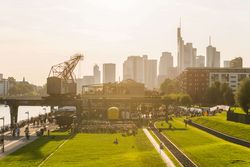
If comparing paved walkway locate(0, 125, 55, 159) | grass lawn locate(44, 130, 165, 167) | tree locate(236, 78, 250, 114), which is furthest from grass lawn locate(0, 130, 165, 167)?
tree locate(236, 78, 250, 114)

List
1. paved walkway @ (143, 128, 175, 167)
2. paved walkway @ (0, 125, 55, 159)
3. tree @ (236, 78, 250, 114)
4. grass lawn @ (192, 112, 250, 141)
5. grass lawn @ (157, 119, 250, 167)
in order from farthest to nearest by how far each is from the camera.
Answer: tree @ (236, 78, 250, 114)
grass lawn @ (192, 112, 250, 141)
paved walkway @ (0, 125, 55, 159)
grass lawn @ (157, 119, 250, 167)
paved walkway @ (143, 128, 175, 167)

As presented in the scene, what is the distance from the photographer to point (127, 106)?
151 metres

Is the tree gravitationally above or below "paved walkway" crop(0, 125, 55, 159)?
above

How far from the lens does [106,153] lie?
202 ft

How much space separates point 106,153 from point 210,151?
49.4 feet

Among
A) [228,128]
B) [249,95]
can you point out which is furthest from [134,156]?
[249,95]

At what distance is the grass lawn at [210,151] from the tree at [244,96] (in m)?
15.6

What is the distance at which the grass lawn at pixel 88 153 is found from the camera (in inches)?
2110

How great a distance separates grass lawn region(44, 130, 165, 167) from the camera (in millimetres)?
53616

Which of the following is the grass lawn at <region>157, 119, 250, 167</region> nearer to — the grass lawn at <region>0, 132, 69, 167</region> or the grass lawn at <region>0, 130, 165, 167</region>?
the grass lawn at <region>0, 130, 165, 167</region>

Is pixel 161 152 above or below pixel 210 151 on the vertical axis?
below

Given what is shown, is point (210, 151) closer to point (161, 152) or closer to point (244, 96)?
point (161, 152)

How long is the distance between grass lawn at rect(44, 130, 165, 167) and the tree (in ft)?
89.7

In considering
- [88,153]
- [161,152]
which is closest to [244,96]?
[161,152]
